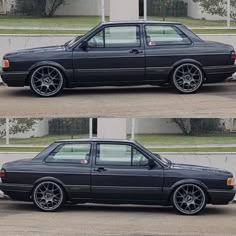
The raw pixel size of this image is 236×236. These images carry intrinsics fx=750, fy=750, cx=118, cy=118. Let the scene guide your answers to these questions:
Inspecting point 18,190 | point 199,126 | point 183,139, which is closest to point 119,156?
point 18,190

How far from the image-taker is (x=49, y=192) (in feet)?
37.3

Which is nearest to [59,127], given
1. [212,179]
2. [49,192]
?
[49,192]

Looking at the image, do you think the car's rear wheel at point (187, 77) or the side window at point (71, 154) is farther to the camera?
the car's rear wheel at point (187, 77)

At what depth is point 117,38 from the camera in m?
12.0

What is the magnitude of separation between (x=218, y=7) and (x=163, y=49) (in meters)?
2.90

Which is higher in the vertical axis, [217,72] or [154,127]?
[217,72]

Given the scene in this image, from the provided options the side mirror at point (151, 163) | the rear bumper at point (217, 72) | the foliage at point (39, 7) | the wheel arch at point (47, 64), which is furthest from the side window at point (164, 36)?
the foliage at point (39, 7)

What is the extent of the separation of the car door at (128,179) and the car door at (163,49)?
1.34 meters

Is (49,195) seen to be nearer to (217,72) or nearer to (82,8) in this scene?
(217,72)

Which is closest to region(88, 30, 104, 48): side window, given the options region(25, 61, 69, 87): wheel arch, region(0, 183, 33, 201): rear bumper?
region(25, 61, 69, 87): wheel arch

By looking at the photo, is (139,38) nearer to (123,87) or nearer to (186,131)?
(123,87)

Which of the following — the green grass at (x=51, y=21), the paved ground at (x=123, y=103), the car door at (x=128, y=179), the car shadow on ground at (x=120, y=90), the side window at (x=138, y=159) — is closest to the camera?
the paved ground at (x=123, y=103)

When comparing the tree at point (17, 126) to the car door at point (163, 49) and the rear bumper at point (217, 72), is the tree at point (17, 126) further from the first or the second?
the rear bumper at point (217, 72)

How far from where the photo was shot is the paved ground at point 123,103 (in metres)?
10.8
